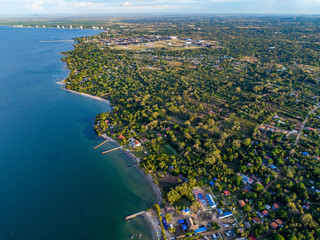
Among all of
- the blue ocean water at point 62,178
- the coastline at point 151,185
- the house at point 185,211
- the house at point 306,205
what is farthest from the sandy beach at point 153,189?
the house at point 306,205

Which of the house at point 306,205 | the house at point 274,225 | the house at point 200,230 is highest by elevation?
the house at point 200,230

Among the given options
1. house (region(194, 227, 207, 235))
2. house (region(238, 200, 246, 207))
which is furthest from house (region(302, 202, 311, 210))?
house (region(194, 227, 207, 235))

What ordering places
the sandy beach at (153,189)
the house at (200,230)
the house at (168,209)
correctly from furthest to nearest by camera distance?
the house at (168,209), the sandy beach at (153,189), the house at (200,230)

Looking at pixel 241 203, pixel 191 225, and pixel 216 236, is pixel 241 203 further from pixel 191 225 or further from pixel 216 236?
pixel 191 225

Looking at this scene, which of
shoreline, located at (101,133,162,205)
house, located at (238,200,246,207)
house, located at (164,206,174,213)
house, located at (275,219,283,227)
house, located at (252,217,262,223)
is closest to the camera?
house, located at (275,219,283,227)

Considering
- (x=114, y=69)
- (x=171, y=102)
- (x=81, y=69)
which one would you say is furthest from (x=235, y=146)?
(x=81, y=69)

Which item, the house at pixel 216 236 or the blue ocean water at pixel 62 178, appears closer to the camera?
the house at pixel 216 236

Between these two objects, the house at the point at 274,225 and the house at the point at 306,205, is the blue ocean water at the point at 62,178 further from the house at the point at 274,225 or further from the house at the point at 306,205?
the house at the point at 306,205

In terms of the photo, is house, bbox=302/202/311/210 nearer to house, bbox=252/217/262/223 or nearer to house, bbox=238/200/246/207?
house, bbox=252/217/262/223
